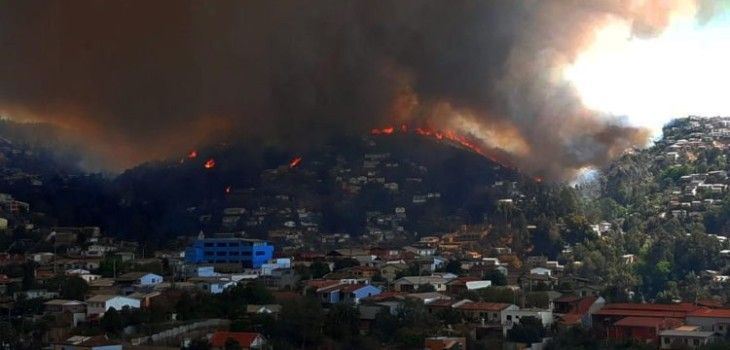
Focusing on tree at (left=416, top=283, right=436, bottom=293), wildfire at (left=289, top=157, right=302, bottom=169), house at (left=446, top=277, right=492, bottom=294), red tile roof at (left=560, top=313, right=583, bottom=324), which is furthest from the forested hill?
wildfire at (left=289, top=157, right=302, bottom=169)

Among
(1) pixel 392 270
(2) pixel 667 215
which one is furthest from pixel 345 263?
(2) pixel 667 215

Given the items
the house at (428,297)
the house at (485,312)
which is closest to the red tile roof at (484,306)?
the house at (485,312)

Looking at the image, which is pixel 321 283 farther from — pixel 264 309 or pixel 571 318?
pixel 571 318

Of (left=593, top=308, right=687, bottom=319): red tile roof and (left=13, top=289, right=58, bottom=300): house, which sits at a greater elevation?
(left=13, top=289, right=58, bottom=300): house

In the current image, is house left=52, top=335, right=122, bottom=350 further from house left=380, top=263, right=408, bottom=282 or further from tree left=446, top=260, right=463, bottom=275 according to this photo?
tree left=446, top=260, right=463, bottom=275

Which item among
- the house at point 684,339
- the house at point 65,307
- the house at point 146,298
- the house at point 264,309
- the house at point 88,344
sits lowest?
the house at point 684,339

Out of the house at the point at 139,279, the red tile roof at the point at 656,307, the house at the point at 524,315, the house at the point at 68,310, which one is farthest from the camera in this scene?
the house at the point at 139,279

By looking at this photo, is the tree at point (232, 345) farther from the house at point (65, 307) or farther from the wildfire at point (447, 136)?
the wildfire at point (447, 136)
